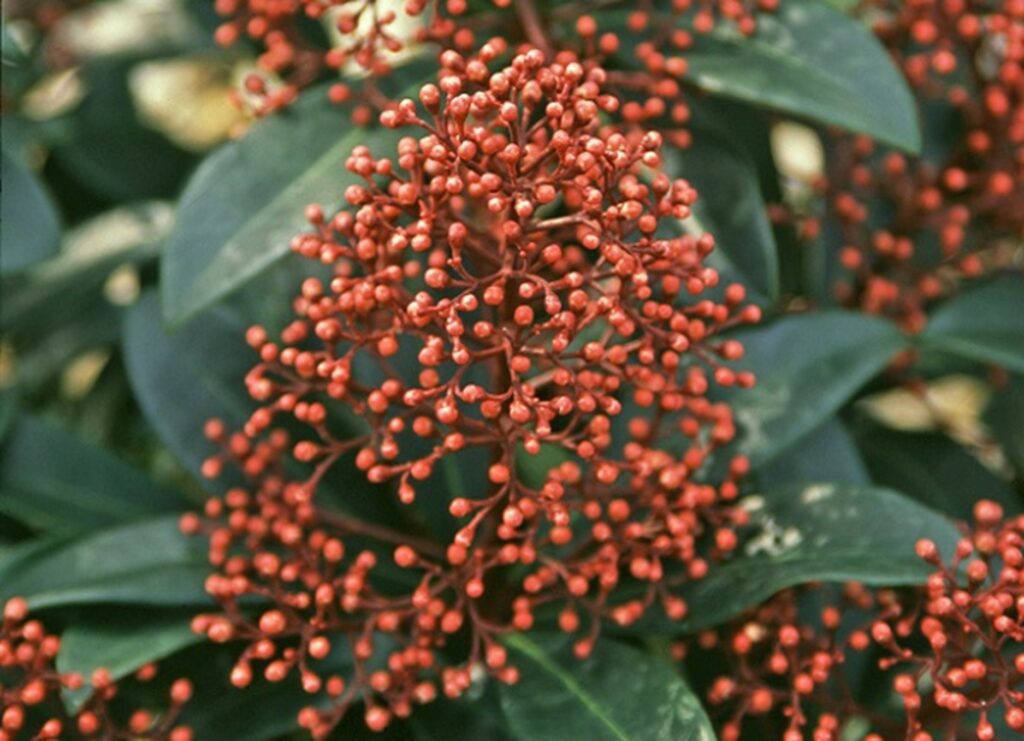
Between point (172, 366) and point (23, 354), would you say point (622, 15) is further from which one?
point (23, 354)

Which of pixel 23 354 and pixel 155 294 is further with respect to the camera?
pixel 23 354

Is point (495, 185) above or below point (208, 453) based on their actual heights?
above

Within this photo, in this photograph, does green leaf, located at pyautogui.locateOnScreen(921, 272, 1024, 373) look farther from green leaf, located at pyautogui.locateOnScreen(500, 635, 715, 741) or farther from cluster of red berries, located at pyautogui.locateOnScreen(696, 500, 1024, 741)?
green leaf, located at pyautogui.locateOnScreen(500, 635, 715, 741)

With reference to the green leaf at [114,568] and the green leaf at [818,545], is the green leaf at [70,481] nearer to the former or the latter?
the green leaf at [114,568]

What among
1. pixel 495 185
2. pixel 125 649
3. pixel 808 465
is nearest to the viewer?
pixel 495 185

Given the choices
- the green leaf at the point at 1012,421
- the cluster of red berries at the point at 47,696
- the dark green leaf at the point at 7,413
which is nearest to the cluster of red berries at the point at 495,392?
the cluster of red berries at the point at 47,696

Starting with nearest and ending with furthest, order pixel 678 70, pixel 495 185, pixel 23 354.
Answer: pixel 495 185 → pixel 678 70 → pixel 23 354

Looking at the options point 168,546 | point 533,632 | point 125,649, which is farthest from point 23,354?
point 533,632

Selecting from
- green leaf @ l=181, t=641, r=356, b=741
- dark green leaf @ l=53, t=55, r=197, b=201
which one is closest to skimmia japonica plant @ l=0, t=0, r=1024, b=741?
green leaf @ l=181, t=641, r=356, b=741
